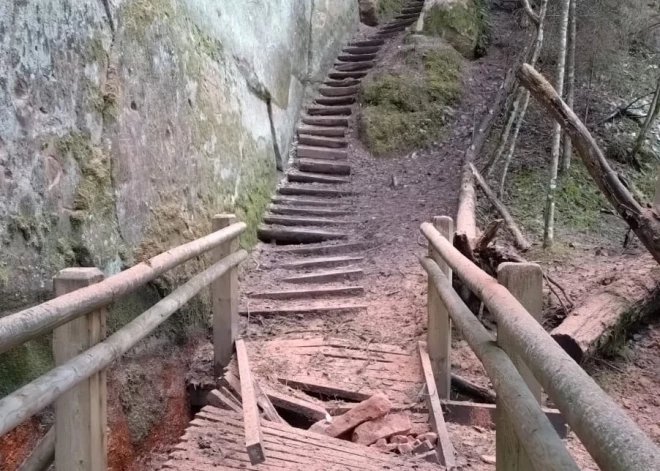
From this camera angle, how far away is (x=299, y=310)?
5902mm

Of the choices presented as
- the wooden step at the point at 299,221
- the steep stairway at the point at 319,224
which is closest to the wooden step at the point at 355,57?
the steep stairway at the point at 319,224

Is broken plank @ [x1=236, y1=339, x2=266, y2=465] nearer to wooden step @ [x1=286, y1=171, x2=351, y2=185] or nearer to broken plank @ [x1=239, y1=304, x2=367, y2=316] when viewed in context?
broken plank @ [x1=239, y1=304, x2=367, y2=316]

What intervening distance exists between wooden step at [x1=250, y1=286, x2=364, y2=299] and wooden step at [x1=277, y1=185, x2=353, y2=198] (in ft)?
8.60

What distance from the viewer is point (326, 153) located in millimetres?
9570

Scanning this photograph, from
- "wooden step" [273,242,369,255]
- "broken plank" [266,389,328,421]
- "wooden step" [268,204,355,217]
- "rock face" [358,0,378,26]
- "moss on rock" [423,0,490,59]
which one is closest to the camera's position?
"broken plank" [266,389,328,421]

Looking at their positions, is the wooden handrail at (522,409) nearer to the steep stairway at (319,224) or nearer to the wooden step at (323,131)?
the steep stairway at (319,224)

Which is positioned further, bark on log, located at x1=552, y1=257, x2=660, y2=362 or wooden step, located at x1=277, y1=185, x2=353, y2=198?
wooden step, located at x1=277, y1=185, x2=353, y2=198

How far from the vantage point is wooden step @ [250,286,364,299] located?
20.6ft

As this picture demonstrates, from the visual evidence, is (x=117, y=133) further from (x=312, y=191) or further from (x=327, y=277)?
(x=312, y=191)

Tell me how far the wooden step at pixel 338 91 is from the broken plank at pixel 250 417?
24.7 feet

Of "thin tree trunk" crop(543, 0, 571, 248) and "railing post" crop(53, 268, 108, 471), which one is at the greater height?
"thin tree trunk" crop(543, 0, 571, 248)

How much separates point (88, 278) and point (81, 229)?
5.99ft

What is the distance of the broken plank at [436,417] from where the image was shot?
3230 millimetres

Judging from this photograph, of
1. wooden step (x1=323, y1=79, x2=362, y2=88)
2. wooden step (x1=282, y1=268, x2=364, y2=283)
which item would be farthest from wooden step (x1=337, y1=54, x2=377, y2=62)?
wooden step (x1=282, y1=268, x2=364, y2=283)
